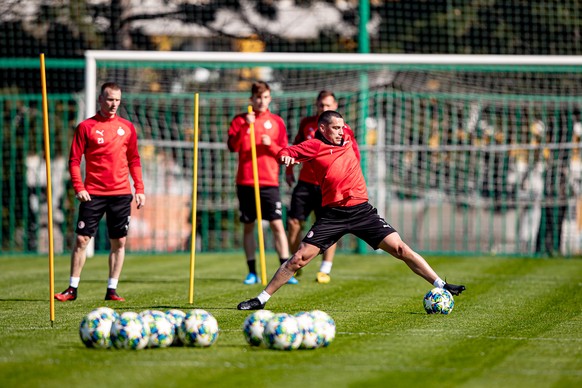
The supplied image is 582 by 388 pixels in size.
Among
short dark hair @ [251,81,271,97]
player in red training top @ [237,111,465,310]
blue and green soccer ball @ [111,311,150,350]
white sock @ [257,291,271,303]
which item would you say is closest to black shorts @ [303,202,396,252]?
player in red training top @ [237,111,465,310]

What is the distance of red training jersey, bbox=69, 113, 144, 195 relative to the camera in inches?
416

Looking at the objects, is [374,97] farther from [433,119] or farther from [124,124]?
[124,124]

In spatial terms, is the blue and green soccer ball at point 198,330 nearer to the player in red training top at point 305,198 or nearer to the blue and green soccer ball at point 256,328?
the blue and green soccer ball at point 256,328

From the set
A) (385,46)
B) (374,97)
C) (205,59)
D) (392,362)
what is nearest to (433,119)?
(374,97)

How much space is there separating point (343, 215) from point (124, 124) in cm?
264

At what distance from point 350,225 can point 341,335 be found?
1.75 meters

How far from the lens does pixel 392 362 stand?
6.75 m

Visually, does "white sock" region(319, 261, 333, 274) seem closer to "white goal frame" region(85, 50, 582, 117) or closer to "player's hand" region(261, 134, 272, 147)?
"player's hand" region(261, 134, 272, 147)

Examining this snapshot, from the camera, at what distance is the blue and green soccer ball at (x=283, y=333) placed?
23.2ft

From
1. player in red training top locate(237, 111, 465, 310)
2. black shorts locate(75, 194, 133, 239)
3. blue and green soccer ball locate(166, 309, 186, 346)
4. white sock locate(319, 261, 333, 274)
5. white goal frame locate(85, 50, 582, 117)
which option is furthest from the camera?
white goal frame locate(85, 50, 582, 117)

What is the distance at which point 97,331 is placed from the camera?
7129 millimetres

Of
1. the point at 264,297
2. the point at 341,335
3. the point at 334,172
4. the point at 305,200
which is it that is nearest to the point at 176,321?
the point at 341,335

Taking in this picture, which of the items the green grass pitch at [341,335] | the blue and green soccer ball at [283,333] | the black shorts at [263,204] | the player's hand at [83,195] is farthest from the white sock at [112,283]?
the blue and green soccer ball at [283,333]

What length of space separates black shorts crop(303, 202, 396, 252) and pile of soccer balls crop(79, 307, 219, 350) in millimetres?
2330
